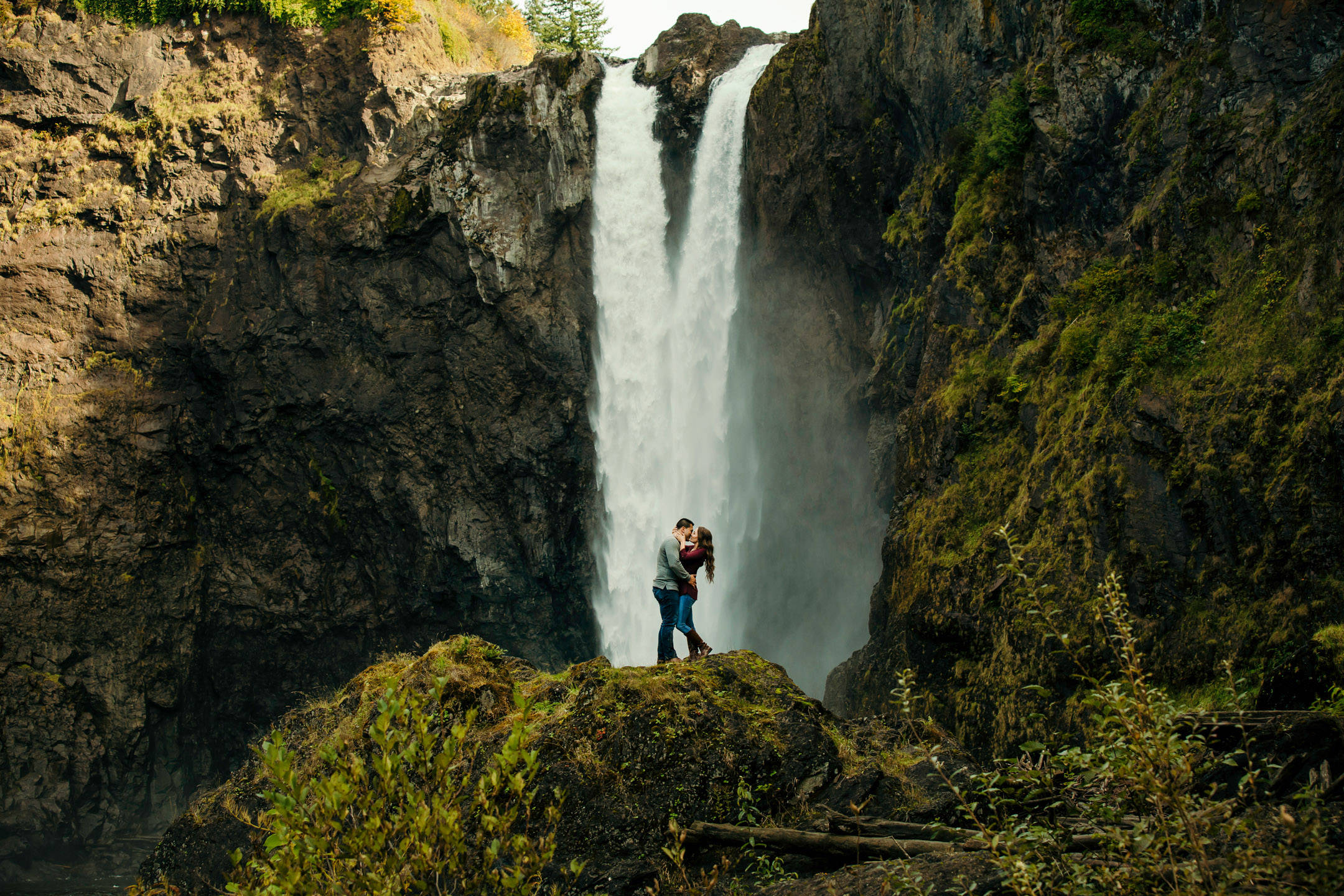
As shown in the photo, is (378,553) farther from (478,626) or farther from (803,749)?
(803,749)

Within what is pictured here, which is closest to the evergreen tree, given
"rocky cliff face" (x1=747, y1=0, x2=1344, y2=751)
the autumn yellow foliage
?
the autumn yellow foliage

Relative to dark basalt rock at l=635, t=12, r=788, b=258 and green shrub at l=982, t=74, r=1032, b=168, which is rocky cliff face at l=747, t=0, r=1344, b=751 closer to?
green shrub at l=982, t=74, r=1032, b=168

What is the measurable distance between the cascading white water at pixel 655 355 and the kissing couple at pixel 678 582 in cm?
1440

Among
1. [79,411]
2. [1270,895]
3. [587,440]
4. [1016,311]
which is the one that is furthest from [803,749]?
[79,411]

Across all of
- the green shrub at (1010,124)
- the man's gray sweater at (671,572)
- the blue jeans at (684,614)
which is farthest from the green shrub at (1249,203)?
the blue jeans at (684,614)

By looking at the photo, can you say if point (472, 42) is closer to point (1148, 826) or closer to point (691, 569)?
point (691, 569)

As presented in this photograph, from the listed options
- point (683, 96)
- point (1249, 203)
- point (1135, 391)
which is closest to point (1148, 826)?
point (1135, 391)

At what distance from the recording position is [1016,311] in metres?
14.9

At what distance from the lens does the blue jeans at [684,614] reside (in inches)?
394

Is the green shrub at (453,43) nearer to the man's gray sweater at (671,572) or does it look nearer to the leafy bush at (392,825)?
the man's gray sweater at (671,572)

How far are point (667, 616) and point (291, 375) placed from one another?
20.5 m

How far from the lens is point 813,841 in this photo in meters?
6.01

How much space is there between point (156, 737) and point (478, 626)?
982 cm

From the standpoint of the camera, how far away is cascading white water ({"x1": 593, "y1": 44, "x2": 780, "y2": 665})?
83.0ft
